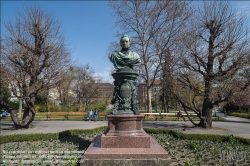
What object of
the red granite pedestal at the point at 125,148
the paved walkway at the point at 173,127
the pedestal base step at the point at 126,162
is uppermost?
the red granite pedestal at the point at 125,148

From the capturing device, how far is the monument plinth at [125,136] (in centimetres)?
560

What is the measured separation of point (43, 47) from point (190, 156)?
491 inches

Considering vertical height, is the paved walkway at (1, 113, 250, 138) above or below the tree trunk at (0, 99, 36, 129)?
below

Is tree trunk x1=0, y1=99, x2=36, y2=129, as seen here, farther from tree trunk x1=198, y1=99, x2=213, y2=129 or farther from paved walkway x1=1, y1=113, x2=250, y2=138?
tree trunk x1=198, y1=99, x2=213, y2=129

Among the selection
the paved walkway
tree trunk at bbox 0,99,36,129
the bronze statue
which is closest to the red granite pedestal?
the bronze statue

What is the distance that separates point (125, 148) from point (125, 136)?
1.26 feet

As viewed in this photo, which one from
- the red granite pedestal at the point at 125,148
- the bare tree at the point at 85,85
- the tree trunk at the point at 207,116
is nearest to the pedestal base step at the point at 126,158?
the red granite pedestal at the point at 125,148

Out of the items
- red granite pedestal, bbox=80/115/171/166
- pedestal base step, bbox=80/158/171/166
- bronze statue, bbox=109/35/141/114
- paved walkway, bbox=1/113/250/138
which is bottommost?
paved walkway, bbox=1/113/250/138

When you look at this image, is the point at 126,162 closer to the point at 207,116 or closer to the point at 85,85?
the point at 207,116

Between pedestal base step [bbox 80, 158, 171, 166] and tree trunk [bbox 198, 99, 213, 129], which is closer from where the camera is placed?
pedestal base step [bbox 80, 158, 171, 166]

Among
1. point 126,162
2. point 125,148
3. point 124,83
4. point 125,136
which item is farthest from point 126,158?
point 124,83

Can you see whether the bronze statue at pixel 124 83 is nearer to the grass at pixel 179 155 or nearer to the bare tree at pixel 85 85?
the grass at pixel 179 155

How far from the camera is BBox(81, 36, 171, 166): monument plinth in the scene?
5598mm

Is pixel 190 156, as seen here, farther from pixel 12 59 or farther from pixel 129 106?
pixel 12 59
